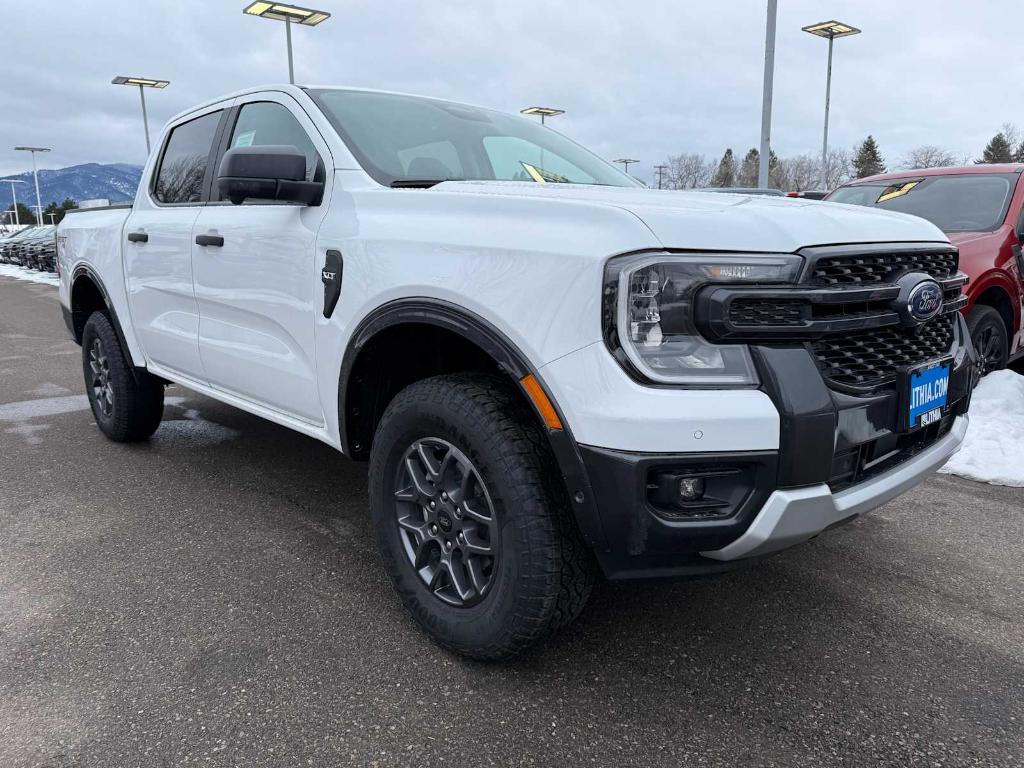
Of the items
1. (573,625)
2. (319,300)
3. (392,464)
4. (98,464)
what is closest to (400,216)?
(319,300)

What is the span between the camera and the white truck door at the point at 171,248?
356 cm

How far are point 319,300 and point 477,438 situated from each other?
0.92 metres

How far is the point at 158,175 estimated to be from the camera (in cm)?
415

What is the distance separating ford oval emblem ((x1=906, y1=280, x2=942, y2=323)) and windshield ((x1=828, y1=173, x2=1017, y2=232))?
3.84m

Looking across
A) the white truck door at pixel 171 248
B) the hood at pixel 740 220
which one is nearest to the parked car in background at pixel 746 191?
the hood at pixel 740 220

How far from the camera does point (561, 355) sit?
1.88m

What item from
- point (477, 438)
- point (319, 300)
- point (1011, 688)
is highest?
point (319, 300)

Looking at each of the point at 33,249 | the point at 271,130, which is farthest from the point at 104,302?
the point at 33,249

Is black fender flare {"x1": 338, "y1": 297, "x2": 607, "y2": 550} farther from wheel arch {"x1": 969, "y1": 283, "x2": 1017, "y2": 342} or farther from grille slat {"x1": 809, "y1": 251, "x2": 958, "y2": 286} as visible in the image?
wheel arch {"x1": 969, "y1": 283, "x2": 1017, "y2": 342}

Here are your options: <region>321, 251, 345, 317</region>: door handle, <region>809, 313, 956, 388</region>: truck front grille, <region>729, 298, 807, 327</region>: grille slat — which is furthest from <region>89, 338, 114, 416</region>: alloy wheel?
<region>809, 313, 956, 388</region>: truck front grille

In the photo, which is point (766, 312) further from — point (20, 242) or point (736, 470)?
point (20, 242)

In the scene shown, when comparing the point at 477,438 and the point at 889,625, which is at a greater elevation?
the point at 477,438

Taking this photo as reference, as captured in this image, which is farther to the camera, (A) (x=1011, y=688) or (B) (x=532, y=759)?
(A) (x=1011, y=688)

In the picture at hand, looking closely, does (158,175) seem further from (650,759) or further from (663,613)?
(650,759)
